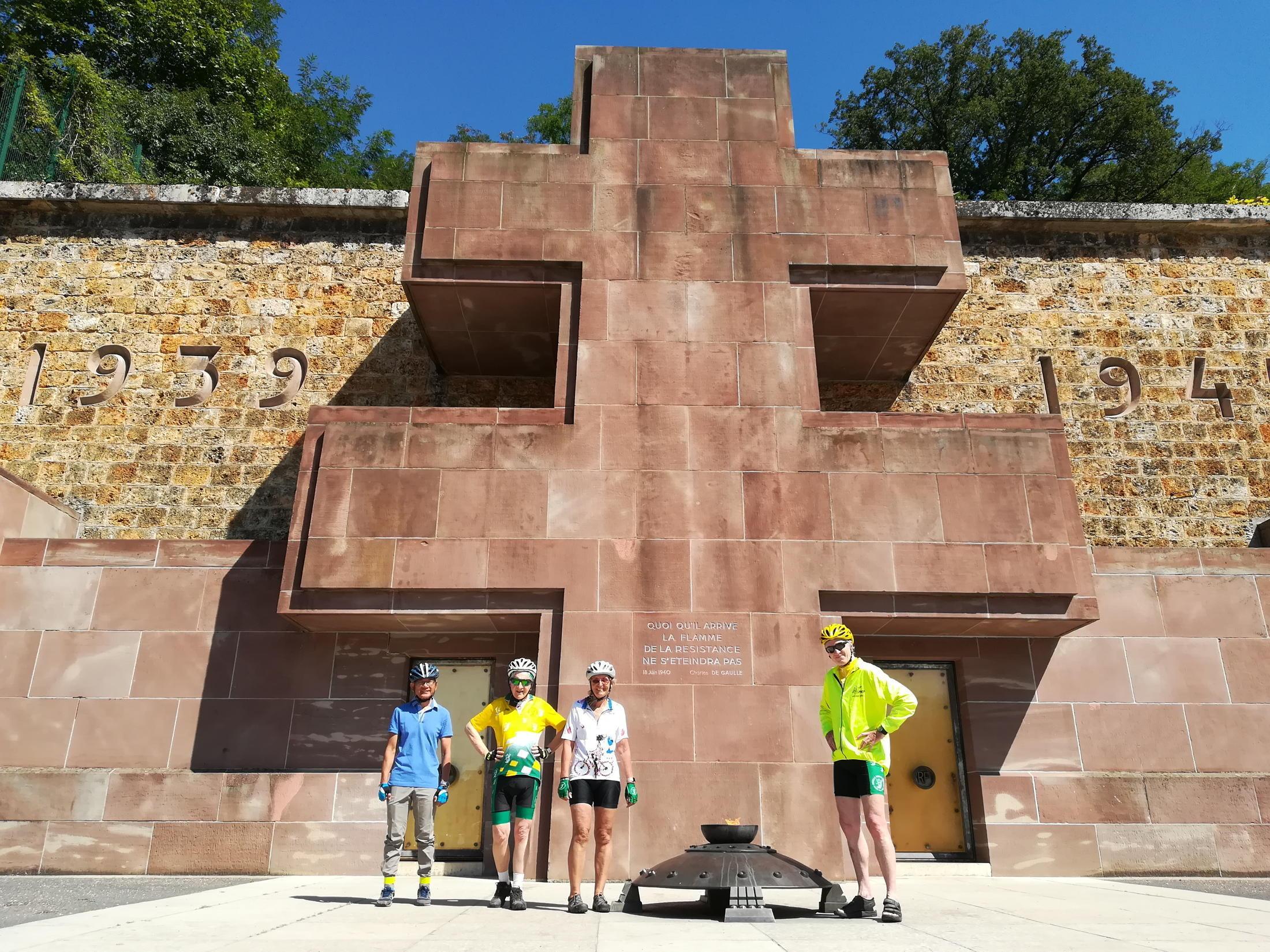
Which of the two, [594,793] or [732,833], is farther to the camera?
[594,793]

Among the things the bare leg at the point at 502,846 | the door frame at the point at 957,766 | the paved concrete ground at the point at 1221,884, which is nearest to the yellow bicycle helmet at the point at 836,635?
the bare leg at the point at 502,846

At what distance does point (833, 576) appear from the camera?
9953mm

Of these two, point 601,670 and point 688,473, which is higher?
point 688,473

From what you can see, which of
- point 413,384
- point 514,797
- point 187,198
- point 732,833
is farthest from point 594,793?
point 187,198

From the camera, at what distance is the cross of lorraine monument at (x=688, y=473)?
958 centimetres

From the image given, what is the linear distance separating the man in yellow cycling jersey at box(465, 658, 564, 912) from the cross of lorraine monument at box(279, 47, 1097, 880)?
243 cm

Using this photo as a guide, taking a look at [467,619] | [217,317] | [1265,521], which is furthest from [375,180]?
[1265,521]

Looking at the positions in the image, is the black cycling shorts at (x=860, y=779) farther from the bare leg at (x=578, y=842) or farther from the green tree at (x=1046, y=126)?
the green tree at (x=1046, y=126)

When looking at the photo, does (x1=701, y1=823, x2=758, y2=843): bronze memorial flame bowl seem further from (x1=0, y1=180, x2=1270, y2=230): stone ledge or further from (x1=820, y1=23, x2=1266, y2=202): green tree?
(x1=820, y1=23, x2=1266, y2=202): green tree

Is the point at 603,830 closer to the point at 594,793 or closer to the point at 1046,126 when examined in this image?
the point at 594,793

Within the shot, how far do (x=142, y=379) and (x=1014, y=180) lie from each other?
2797 cm

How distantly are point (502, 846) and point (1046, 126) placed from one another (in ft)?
103

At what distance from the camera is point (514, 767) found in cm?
673

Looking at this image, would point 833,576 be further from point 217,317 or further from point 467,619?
point 217,317
